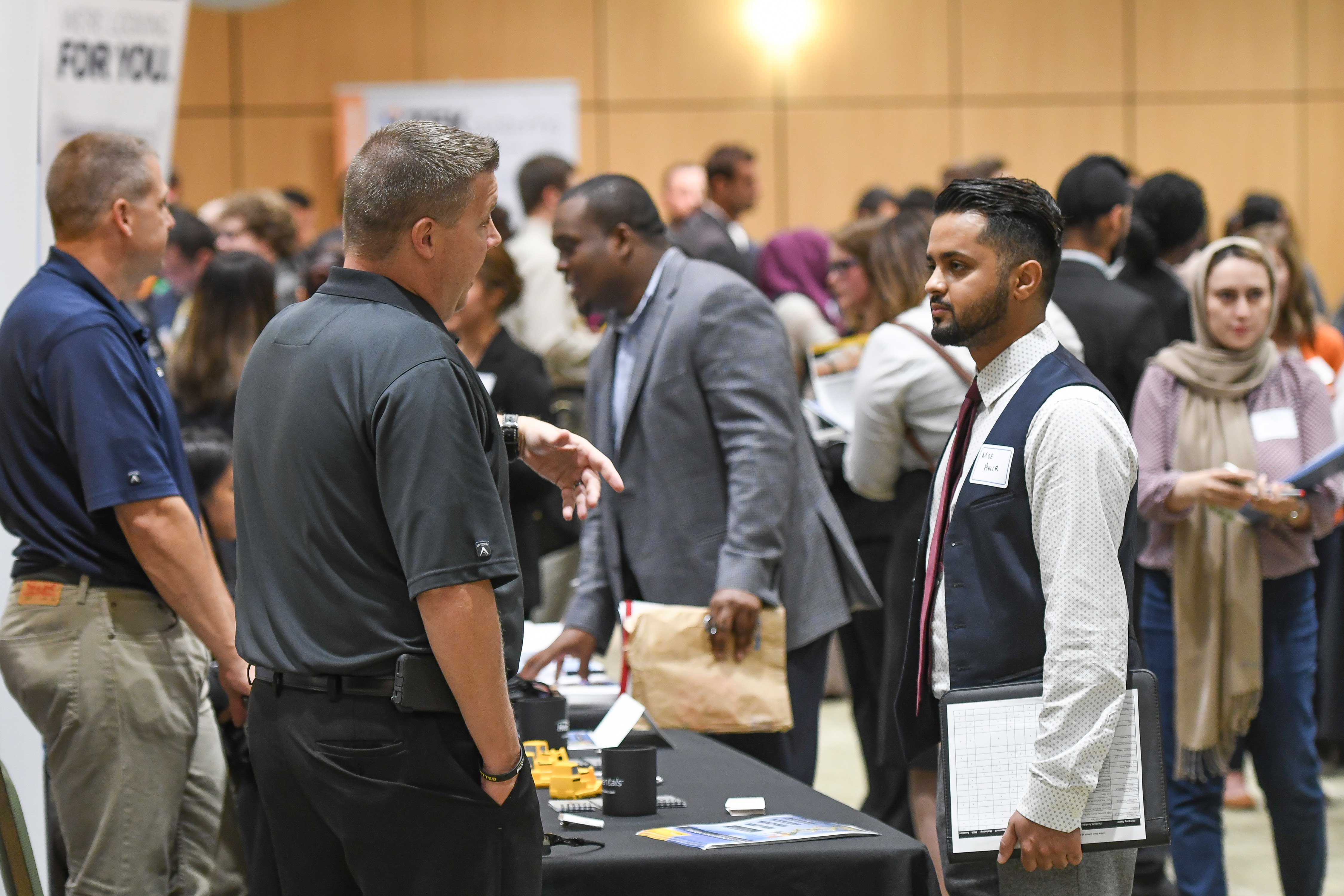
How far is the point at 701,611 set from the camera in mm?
2713

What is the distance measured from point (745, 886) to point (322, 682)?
632mm

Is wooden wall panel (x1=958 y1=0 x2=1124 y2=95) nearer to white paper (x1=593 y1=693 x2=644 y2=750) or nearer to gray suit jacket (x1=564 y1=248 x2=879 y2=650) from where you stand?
gray suit jacket (x1=564 y1=248 x2=879 y2=650)

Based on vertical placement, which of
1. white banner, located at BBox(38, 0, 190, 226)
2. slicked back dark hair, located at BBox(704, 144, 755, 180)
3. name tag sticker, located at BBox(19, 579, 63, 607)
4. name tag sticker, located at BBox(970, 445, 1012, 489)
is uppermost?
slicked back dark hair, located at BBox(704, 144, 755, 180)

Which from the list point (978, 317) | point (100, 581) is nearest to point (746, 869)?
point (978, 317)

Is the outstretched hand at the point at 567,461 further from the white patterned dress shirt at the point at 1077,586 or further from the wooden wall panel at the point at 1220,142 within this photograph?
the wooden wall panel at the point at 1220,142

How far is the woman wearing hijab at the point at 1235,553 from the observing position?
307 centimetres

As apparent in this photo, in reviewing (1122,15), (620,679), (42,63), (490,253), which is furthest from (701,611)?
(1122,15)

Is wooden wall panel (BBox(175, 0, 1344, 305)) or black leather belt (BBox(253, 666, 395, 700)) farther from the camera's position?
wooden wall panel (BBox(175, 0, 1344, 305))

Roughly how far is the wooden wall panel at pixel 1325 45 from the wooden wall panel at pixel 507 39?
14.2ft

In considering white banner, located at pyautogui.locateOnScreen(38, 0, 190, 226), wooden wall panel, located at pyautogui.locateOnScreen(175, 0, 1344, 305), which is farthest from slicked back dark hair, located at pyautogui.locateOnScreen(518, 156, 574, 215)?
wooden wall panel, located at pyautogui.locateOnScreen(175, 0, 1344, 305)

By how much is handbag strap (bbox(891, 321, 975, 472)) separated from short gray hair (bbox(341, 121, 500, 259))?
1.56 m

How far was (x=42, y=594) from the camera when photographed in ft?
8.00

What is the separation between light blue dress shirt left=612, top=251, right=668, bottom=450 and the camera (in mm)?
2947

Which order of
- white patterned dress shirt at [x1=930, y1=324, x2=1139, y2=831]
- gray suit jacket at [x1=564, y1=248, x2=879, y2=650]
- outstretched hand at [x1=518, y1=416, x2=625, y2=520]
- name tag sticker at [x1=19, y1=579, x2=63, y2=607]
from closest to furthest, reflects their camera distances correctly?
white patterned dress shirt at [x1=930, y1=324, x2=1139, y2=831], outstretched hand at [x1=518, y1=416, x2=625, y2=520], name tag sticker at [x1=19, y1=579, x2=63, y2=607], gray suit jacket at [x1=564, y1=248, x2=879, y2=650]
